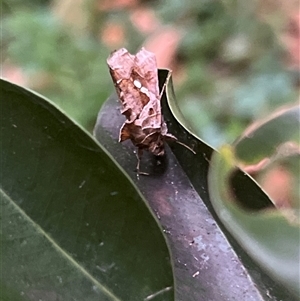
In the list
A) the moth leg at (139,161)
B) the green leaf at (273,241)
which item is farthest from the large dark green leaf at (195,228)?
Answer: the green leaf at (273,241)

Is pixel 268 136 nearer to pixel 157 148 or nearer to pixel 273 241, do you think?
pixel 157 148

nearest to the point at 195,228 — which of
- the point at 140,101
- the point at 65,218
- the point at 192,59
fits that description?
the point at 65,218

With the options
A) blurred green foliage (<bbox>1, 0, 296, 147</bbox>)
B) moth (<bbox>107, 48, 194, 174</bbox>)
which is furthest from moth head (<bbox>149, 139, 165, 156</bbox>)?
blurred green foliage (<bbox>1, 0, 296, 147</bbox>)

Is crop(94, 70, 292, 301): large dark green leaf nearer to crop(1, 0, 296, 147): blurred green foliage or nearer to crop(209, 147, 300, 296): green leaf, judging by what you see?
crop(209, 147, 300, 296): green leaf

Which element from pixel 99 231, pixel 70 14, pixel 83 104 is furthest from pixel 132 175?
pixel 70 14

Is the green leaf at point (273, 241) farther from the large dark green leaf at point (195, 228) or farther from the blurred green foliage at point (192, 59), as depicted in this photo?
the blurred green foliage at point (192, 59)
